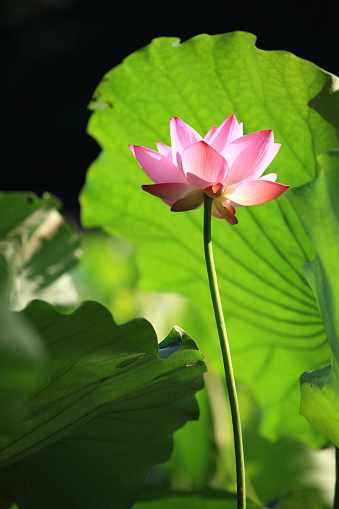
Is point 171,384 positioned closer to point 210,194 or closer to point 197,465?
point 210,194

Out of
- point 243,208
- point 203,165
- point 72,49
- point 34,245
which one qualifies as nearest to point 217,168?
point 203,165

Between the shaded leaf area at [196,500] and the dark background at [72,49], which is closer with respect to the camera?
the shaded leaf area at [196,500]

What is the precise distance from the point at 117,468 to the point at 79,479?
26mm

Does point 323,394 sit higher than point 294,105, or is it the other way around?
point 294,105

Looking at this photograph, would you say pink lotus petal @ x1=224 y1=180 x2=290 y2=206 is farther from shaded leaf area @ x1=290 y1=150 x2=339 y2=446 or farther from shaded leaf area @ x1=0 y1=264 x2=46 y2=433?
shaded leaf area @ x1=0 y1=264 x2=46 y2=433

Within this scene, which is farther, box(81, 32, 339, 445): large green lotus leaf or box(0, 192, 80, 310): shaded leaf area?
box(0, 192, 80, 310): shaded leaf area

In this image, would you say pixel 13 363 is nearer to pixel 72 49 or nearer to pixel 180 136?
pixel 180 136

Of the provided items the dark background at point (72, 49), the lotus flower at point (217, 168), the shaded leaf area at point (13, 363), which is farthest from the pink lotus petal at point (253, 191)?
the dark background at point (72, 49)

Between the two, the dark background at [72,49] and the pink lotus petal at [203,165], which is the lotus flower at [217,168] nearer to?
the pink lotus petal at [203,165]

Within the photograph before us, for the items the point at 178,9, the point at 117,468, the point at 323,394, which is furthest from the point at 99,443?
the point at 178,9

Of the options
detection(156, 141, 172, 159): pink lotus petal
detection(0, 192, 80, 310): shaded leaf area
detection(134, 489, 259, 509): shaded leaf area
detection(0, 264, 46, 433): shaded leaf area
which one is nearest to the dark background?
detection(0, 192, 80, 310): shaded leaf area

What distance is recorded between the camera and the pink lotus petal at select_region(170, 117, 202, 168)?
39cm

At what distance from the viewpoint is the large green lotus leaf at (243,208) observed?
463mm

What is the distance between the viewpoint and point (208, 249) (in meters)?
0.37
